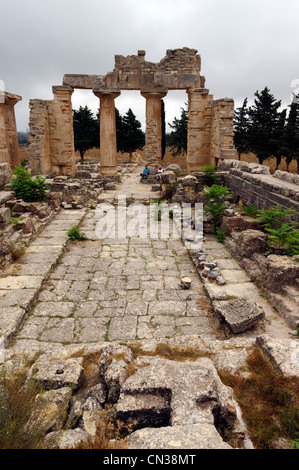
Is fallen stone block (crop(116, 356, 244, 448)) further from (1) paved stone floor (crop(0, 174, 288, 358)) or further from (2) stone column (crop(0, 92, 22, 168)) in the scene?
(2) stone column (crop(0, 92, 22, 168))

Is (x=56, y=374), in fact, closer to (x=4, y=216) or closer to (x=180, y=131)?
(x=4, y=216)

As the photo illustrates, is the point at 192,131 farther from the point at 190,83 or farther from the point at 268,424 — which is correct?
the point at 268,424

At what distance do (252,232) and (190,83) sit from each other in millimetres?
10003

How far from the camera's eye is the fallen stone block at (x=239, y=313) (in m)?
4.20

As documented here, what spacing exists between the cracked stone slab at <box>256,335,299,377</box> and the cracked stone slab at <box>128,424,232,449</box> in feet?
3.69

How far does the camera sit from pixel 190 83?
46.1 ft

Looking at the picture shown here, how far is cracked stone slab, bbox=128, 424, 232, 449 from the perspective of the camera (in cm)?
199

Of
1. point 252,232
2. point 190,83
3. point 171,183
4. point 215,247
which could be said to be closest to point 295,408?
point 252,232

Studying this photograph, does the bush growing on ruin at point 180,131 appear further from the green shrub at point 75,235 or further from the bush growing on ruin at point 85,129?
the green shrub at point 75,235

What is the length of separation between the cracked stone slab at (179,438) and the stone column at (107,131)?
1356 cm

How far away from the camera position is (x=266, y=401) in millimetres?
2713

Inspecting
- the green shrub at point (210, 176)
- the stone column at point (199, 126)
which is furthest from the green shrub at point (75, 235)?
the stone column at point (199, 126)

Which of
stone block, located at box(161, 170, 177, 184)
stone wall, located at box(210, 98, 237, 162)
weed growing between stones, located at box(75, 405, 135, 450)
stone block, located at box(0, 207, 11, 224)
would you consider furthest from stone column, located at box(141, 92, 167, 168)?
weed growing between stones, located at box(75, 405, 135, 450)

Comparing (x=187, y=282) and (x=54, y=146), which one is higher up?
(x=54, y=146)
